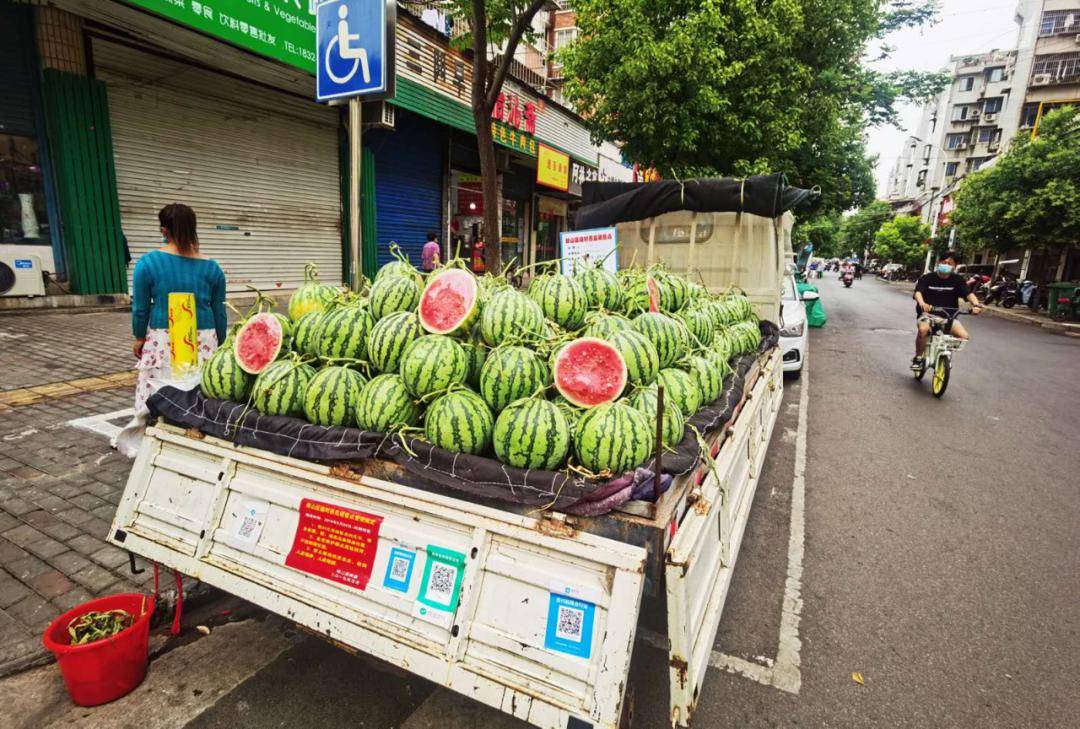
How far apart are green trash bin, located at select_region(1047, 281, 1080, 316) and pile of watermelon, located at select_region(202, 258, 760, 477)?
25.4 metres

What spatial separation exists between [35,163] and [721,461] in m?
11.2

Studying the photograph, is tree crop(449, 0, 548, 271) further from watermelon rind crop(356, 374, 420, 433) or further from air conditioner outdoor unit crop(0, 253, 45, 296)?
air conditioner outdoor unit crop(0, 253, 45, 296)

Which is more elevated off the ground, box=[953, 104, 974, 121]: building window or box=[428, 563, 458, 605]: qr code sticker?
box=[953, 104, 974, 121]: building window

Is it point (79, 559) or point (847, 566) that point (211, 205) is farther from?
point (847, 566)

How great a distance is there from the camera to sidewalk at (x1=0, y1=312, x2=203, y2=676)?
287cm

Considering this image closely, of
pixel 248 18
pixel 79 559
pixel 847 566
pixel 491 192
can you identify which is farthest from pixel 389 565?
pixel 248 18

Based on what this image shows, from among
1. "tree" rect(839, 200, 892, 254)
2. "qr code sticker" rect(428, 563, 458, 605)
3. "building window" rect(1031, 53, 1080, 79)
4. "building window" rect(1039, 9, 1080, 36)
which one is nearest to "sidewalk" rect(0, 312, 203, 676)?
"qr code sticker" rect(428, 563, 458, 605)

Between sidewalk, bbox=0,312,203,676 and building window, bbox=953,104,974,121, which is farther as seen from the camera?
building window, bbox=953,104,974,121

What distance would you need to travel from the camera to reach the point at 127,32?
28.3 feet

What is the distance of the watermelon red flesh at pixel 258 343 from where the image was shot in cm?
280

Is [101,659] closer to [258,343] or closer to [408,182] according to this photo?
[258,343]

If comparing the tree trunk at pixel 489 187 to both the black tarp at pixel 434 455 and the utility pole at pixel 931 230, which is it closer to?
the black tarp at pixel 434 455

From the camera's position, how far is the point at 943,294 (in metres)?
8.57

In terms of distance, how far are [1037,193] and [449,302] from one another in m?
26.7
